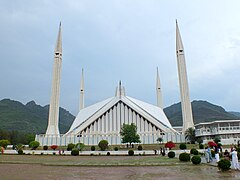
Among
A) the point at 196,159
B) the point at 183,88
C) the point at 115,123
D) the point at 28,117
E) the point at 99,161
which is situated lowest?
the point at 99,161

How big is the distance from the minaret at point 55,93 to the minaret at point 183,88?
1789cm

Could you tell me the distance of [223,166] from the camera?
8.79 metres

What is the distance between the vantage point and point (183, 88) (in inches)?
1444

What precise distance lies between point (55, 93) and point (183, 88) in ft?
61.3

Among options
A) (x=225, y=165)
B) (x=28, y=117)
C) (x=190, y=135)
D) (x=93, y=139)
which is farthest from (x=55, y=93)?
(x=28, y=117)

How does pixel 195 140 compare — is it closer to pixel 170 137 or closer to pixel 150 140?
pixel 170 137

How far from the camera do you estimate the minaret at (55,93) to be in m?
35.2

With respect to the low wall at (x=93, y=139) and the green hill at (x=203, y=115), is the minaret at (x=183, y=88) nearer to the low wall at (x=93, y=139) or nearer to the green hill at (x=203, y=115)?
the low wall at (x=93, y=139)

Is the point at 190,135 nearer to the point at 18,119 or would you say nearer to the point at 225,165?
the point at 225,165

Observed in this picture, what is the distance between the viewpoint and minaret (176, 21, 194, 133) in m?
34.8

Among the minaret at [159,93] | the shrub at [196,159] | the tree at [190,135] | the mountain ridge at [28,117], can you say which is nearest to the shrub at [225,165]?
the shrub at [196,159]

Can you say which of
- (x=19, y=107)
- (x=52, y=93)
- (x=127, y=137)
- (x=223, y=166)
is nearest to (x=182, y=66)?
(x=127, y=137)

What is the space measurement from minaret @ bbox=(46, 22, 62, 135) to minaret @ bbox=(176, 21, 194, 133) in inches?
704

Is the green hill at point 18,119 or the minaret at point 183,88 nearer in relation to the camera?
the minaret at point 183,88
